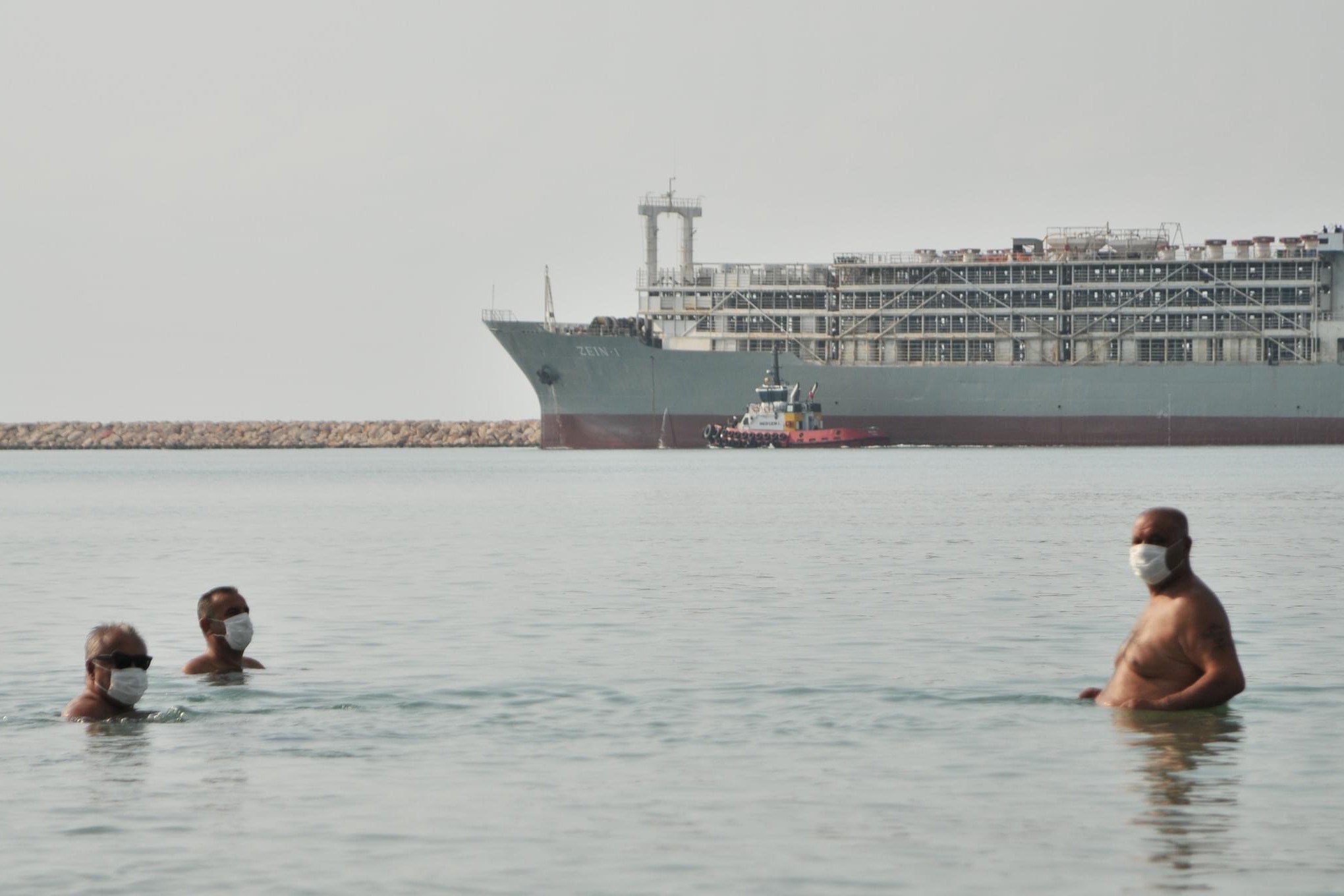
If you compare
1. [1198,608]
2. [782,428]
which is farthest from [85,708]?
[782,428]

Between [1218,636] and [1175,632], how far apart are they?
26 centimetres

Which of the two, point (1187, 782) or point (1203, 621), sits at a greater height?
point (1203, 621)

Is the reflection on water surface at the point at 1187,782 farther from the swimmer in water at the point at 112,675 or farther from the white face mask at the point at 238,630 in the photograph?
the white face mask at the point at 238,630

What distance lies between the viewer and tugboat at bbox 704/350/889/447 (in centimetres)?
11356

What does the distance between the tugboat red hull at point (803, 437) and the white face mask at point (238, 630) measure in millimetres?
98513

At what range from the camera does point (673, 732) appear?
13.1 m

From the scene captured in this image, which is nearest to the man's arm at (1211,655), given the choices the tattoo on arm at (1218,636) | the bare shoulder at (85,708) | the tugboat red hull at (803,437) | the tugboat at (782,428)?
the tattoo on arm at (1218,636)

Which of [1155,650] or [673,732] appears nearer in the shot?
[1155,650]

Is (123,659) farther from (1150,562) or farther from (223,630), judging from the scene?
(1150,562)

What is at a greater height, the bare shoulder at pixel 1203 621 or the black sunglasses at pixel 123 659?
the bare shoulder at pixel 1203 621

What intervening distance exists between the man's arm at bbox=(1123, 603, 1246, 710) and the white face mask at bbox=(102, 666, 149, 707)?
682 centimetres

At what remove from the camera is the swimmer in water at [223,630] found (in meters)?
15.3

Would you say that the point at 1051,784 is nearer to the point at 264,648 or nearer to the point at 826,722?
the point at 826,722

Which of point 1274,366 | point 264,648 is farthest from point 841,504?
point 1274,366
